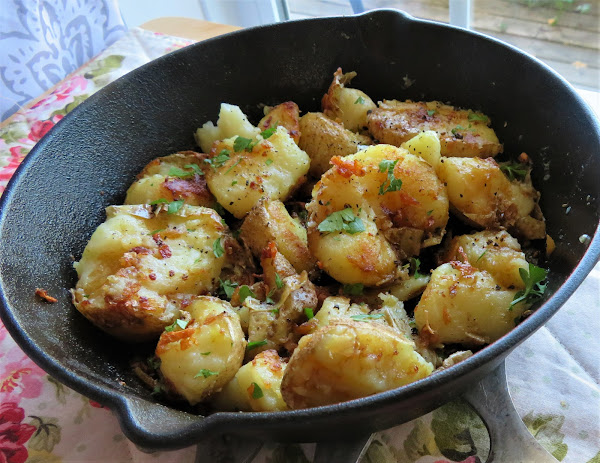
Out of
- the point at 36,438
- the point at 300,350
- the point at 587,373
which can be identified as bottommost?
the point at 587,373

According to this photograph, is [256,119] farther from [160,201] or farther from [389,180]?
[389,180]

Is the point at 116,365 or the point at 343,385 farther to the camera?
the point at 116,365

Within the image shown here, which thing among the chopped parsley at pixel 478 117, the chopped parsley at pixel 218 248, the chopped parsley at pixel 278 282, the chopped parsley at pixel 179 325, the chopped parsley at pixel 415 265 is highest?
the chopped parsley at pixel 478 117

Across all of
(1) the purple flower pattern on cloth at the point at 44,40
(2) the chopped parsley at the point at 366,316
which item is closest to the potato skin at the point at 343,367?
(2) the chopped parsley at the point at 366,316

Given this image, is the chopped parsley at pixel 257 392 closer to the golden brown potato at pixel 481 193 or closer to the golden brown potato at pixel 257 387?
the golden brown potato at pixel 257 387

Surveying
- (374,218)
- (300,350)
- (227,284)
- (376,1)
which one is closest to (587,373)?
(374,218)

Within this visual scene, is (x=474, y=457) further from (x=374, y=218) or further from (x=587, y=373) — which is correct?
(x=374, y=218)
